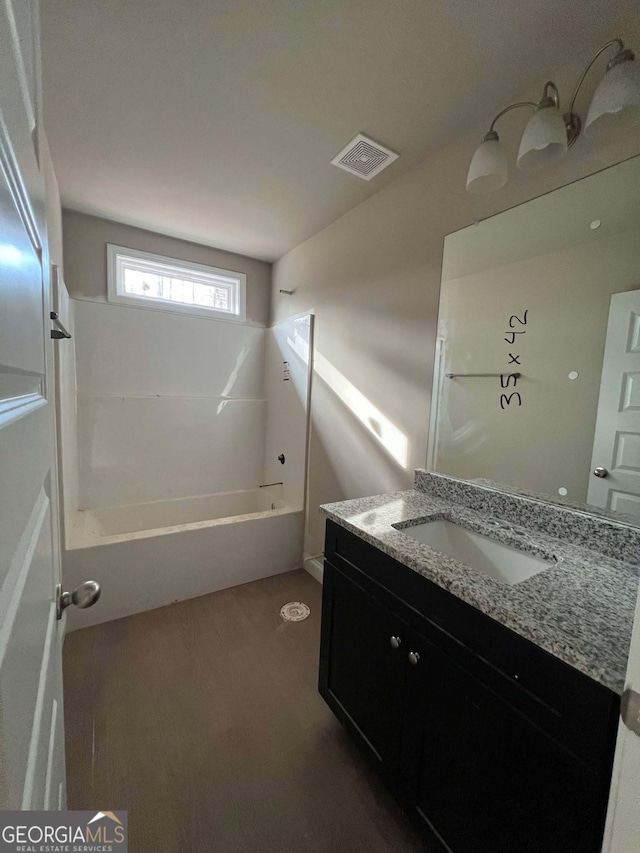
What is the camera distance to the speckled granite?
106 centimetres

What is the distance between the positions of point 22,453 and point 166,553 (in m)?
2.03

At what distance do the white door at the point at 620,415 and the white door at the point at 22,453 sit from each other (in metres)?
1.56

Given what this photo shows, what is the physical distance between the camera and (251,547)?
2.51 m

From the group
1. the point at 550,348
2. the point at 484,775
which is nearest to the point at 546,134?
the point at 550,348

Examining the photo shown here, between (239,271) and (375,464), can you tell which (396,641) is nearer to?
(375,464)

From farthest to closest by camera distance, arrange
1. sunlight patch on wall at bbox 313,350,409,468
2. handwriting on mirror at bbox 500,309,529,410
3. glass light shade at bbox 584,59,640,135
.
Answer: sunlight patch on wall at bbox 313,350,409,468, handwriting on mirror at bbox 500,309,529,410, glass light shade at bbox 584,59,640,135

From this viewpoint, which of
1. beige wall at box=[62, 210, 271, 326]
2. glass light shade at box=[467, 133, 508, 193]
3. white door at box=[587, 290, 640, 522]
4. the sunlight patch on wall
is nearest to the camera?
white door at box=[587, 290, 640, 522]

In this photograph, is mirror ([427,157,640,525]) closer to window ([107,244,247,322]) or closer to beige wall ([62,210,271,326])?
window ([107,244,247,322])

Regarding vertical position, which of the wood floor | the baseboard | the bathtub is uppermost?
the bathtub

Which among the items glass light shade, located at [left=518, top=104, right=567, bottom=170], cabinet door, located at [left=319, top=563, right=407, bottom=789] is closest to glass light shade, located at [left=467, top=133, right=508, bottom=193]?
glass light shade, located at [left=518, top=104, right=567, bottom=170]

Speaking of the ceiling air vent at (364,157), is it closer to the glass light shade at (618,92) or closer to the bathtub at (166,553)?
the glass light shade at (618,92)

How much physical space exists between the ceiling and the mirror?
50 centimetres

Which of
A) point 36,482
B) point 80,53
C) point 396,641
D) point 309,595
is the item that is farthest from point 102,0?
point 309,595

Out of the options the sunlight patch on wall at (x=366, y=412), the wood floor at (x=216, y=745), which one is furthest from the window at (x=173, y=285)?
the wood floor at (x=216, y=745)
